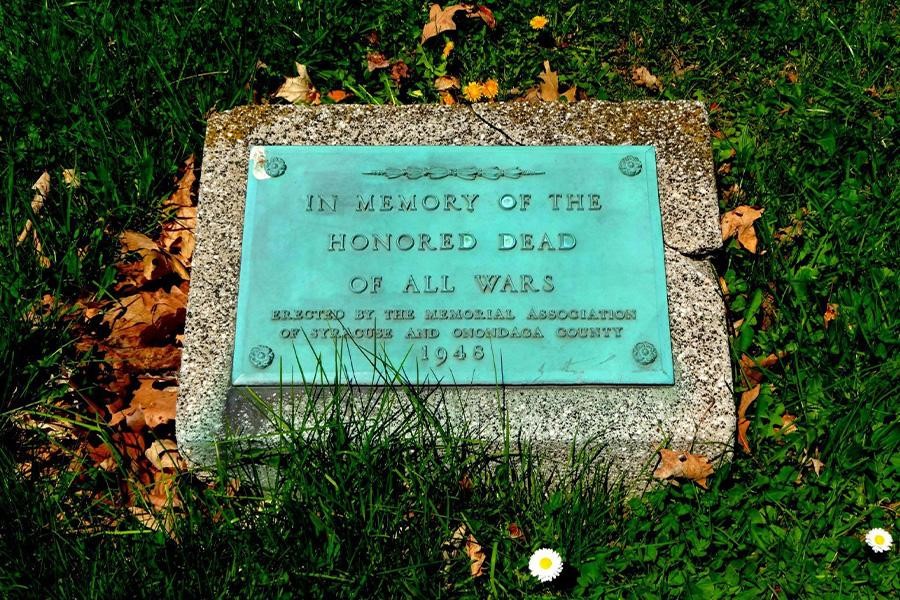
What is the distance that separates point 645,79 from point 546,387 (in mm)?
1761

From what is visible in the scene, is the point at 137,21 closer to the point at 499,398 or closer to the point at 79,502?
the point at 79,502

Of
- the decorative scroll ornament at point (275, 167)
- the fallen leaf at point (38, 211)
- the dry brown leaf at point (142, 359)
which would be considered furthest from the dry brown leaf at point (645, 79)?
the fallen leaf at point (38, 211)

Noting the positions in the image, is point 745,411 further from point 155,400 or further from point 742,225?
point 155,400

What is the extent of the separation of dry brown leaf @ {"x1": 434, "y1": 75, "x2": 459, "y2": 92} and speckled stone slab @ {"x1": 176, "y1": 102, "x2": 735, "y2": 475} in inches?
28.0

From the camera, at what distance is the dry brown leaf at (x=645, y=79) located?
11.7ft

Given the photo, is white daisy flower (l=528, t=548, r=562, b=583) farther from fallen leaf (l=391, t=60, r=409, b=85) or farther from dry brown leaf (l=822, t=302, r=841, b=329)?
fallen leaf (l=391, t=60, r=409, b=85)

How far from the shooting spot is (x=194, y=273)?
265 centimetres

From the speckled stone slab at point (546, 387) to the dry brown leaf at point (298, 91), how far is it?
0.64 metres

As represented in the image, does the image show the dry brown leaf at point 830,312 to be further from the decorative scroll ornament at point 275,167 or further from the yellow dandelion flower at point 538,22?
the decorative scroll ornament at point 275,167

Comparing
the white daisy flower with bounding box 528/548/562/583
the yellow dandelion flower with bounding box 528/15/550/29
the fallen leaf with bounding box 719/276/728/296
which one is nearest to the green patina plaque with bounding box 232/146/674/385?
the fallen leaf with bounding box 719/276/728/296

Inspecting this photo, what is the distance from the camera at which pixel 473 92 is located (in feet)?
11.6

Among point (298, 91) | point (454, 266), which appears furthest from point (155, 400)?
point (298, 91)

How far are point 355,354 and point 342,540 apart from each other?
0.54 meters

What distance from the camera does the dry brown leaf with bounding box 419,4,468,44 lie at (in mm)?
3654
